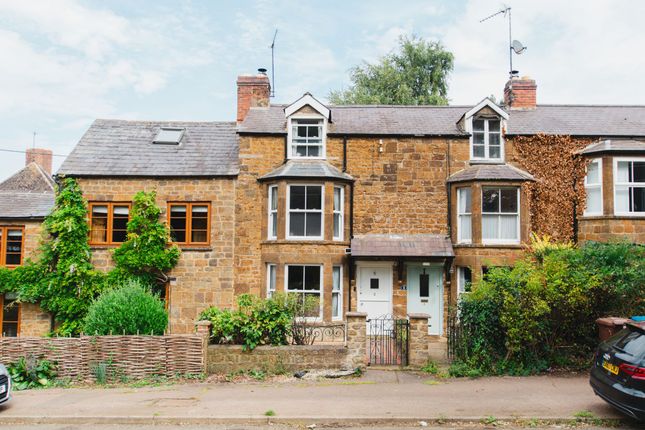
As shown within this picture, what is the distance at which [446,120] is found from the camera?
20406 mm

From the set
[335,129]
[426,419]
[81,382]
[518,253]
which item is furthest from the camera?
[335,129]

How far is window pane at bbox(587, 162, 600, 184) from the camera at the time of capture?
18.4 metres

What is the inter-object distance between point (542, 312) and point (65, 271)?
51.4 ft

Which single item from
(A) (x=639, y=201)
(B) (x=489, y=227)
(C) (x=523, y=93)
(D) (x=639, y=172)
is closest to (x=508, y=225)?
(B) (x=489, y=227)

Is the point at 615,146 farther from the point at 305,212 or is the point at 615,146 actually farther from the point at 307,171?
the point at 305,212

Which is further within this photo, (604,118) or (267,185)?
(604,118)

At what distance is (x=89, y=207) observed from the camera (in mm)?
18797

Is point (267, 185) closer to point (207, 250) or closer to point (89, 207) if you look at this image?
point (207, 250)

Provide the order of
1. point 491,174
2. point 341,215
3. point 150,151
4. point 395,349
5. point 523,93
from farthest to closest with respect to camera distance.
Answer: point 523,93 → point 150,151 → point 341,215 → point 491,174 → point 395,349

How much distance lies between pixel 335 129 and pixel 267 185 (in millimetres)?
3482

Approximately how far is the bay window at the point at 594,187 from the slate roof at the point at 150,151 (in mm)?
13172

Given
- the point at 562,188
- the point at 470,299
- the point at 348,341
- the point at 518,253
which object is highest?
the point at 562,188

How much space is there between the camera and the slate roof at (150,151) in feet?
62.2

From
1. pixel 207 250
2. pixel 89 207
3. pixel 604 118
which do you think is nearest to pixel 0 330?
pixel 89 207
